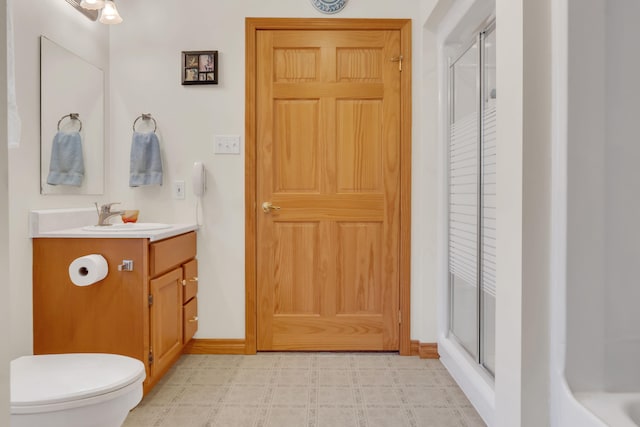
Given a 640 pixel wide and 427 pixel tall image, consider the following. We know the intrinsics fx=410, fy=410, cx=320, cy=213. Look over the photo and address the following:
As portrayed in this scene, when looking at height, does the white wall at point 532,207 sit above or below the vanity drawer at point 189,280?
above

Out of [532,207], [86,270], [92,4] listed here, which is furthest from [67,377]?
[92,4]

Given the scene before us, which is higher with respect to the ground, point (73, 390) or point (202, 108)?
point (202, 108)

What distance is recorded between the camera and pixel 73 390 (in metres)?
1.24

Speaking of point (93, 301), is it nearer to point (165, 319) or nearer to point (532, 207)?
point (165, 319)

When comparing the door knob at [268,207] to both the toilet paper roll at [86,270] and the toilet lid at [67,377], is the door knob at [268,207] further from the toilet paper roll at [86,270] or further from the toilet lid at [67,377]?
the toilet lid at [67,377]

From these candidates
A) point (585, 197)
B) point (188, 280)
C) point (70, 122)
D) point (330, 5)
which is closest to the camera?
point (585, 197)

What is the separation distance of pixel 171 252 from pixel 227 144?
81 centimetres

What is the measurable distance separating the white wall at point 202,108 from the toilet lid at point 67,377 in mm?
1190

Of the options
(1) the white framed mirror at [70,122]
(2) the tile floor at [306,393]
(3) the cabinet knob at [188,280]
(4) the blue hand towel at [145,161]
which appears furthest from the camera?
(4) the blue hand towel at [145,161]

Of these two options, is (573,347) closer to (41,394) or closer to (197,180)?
(41,394)

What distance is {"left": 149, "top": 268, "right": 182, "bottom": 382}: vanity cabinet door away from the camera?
195 centimetres

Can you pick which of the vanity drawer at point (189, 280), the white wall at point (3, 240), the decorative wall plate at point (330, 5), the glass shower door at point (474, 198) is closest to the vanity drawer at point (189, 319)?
the vanity drawer at point (189, 280)

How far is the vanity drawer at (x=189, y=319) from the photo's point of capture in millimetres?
2385

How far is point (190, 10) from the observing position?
2605 mm
